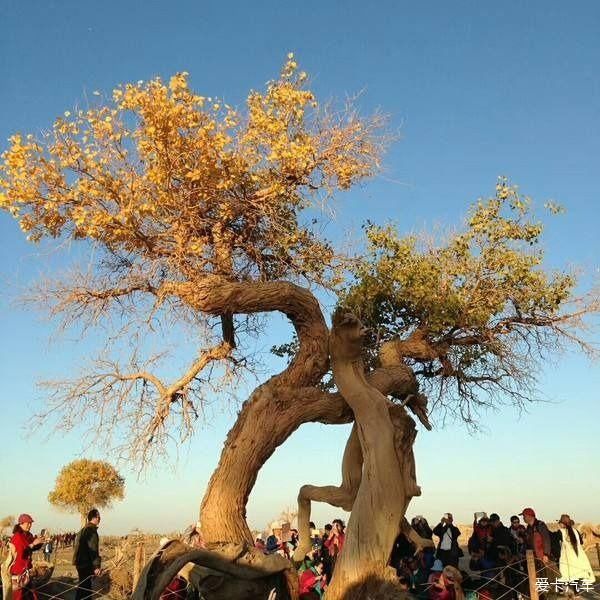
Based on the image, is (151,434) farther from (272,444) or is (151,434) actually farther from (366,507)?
(366,507)

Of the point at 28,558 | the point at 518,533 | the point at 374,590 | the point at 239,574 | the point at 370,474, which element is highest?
the point at 370,474

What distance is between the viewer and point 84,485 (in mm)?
50969

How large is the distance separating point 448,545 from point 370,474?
4.56 metres

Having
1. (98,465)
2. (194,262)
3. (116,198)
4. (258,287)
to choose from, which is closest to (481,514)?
(258,287)

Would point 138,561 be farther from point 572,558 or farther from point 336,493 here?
point 572,558

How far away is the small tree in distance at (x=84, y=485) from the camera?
166ft

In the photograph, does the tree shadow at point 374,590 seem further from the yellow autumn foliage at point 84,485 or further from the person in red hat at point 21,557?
the yellow autumn foliage at point 84,485

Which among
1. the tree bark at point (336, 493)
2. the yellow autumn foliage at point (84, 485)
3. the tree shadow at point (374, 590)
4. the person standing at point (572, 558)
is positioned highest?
the yellow autumn foliage at point (84, 485)

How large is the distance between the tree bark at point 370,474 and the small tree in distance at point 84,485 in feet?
142

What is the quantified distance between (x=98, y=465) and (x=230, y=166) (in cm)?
4364

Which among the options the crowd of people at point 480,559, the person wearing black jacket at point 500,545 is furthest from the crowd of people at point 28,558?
the person wearing black jacket at point 500,545

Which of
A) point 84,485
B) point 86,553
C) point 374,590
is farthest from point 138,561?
point 84,485

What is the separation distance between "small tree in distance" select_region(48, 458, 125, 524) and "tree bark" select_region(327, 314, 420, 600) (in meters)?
43.3

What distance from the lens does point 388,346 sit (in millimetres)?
13609
